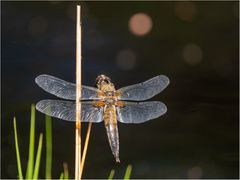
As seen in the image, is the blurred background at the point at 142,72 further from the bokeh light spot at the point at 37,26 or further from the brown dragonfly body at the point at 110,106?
the brown dragonfly body at the point at 110,106

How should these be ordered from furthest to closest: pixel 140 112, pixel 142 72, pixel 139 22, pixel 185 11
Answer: pixel 185 11
pixel 139 22
pixel 142 72
pixel 140 112

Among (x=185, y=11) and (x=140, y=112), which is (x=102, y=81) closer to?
(x=140, y=112)

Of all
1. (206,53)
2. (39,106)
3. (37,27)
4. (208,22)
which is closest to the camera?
(39,106)

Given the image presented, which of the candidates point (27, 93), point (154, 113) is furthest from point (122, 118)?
point (27, 93)

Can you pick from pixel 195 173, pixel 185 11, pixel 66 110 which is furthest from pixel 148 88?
pixel 185 11

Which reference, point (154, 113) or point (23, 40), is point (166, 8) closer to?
point (23, 40)

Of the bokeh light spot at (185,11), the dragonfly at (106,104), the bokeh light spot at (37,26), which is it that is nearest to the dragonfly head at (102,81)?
the dragonfly at (106,104)
